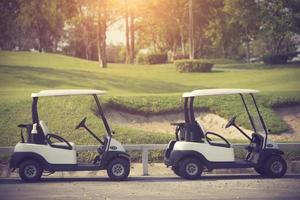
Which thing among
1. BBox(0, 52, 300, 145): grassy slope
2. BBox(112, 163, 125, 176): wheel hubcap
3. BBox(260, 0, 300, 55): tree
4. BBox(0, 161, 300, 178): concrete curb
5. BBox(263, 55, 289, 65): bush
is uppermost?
BBox(260, 0, 300, 55): tree

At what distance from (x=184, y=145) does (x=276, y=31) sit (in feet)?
145

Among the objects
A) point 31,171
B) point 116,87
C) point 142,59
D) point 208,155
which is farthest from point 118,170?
point 142,59

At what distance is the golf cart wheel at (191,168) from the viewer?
1336cm

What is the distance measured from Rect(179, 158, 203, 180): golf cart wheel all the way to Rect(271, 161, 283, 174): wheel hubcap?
1.65 meters

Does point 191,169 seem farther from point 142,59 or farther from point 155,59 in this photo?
point 142,59

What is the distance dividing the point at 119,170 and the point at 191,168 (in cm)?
162

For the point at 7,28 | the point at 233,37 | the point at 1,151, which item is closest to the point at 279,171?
the point at 1,151

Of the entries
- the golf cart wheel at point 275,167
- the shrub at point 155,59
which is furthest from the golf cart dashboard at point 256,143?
the shrub at point 155,59

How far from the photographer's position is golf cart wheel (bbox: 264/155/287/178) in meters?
13.5

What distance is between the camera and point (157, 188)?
1191 centimetres

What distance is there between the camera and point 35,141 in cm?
1318

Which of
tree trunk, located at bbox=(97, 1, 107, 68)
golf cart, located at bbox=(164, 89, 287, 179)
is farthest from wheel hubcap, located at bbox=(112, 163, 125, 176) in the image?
tree trunk, located at bbox=(97, 1, 107, 68)

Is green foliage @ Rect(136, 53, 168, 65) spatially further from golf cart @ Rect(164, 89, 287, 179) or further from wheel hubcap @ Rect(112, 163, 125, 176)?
wheel hubcap @ Rect(112, 163, 125, 176)

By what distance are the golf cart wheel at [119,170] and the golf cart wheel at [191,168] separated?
4.05ft
